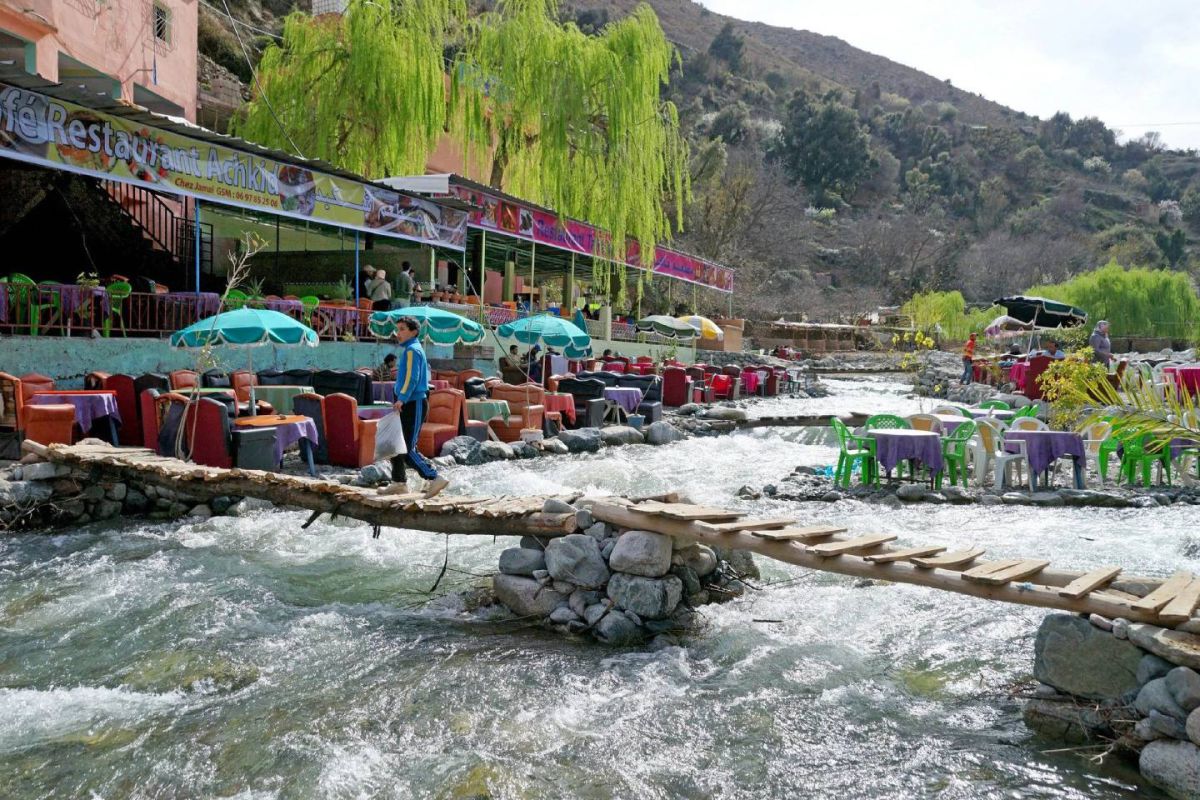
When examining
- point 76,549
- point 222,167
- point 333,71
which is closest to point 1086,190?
point 333,71

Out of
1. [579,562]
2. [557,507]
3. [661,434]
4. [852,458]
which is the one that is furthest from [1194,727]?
[661,434]

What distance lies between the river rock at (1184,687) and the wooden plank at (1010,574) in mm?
801

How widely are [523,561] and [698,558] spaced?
1.19m

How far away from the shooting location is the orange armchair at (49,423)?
8.65 meters

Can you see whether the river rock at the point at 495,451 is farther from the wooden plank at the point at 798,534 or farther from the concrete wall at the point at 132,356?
the wooden plank at the point at 798,534

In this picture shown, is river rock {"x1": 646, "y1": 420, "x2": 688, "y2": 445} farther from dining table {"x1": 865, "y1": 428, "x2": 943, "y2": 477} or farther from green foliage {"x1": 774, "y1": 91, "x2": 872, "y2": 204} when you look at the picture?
green foliage {"x1": 774, "y1": 91, "x2": 872, "y2": 204}

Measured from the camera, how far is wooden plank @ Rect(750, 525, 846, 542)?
5.06 m

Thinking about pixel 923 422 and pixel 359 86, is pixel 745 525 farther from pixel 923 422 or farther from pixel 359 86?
pixel 359 86

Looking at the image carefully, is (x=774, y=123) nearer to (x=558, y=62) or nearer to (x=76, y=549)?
(x=558, y=62)

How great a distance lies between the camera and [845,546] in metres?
4.90

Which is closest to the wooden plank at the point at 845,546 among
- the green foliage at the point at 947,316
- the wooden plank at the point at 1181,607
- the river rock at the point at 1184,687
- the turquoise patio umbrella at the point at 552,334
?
the wooden plank at the point at 1181,607

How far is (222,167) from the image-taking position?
1369 cm

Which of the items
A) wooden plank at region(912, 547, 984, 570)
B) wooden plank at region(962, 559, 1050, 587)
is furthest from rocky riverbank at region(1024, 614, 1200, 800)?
wooden plank at region(912, 547, 984, 570)

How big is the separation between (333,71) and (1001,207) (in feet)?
215
